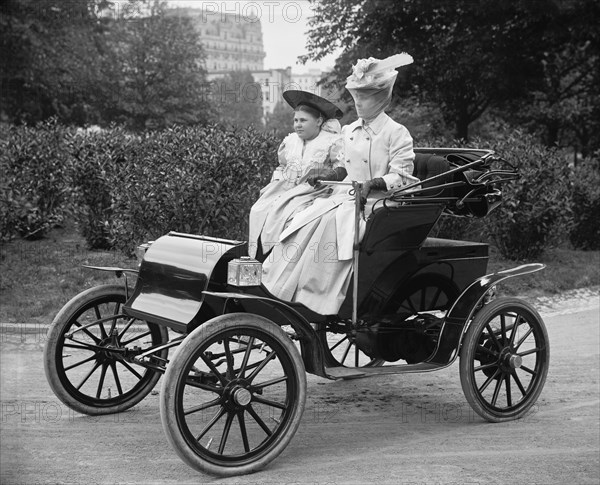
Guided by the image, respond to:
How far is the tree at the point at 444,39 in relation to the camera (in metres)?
19.1

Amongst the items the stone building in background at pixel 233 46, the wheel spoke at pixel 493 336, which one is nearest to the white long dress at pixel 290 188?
the wheel spoke at pixel 493 336

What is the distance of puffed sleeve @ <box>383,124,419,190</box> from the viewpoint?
530 centimetres

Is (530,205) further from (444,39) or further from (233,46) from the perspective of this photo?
(233,46)

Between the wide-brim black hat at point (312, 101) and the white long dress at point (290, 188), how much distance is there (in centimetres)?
17

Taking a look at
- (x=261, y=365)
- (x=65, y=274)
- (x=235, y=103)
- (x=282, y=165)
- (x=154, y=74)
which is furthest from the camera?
(x=154, y=74)

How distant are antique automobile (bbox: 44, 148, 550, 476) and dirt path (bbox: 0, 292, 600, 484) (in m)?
0.19

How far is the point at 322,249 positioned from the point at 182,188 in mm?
4848

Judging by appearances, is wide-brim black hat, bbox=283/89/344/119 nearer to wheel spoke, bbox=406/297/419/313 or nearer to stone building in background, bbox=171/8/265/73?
wheel spoke, bbox=406/297/419/313

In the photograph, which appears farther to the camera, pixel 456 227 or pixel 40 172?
pixel 40 172

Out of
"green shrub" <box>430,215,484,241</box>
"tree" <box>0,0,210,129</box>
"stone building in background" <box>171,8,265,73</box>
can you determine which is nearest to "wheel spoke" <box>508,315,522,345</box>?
"green shrub" <box>430,215,484,241</box>

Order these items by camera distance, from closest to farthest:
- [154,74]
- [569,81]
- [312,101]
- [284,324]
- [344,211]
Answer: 1. [284,324]
2. [344,211]
3. [312,101]
4. [569,81]
5. [154,74]

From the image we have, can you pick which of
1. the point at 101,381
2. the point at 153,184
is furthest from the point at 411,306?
the point at 153,184

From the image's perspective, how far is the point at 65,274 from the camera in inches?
397

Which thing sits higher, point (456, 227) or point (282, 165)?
point (282, 165)
